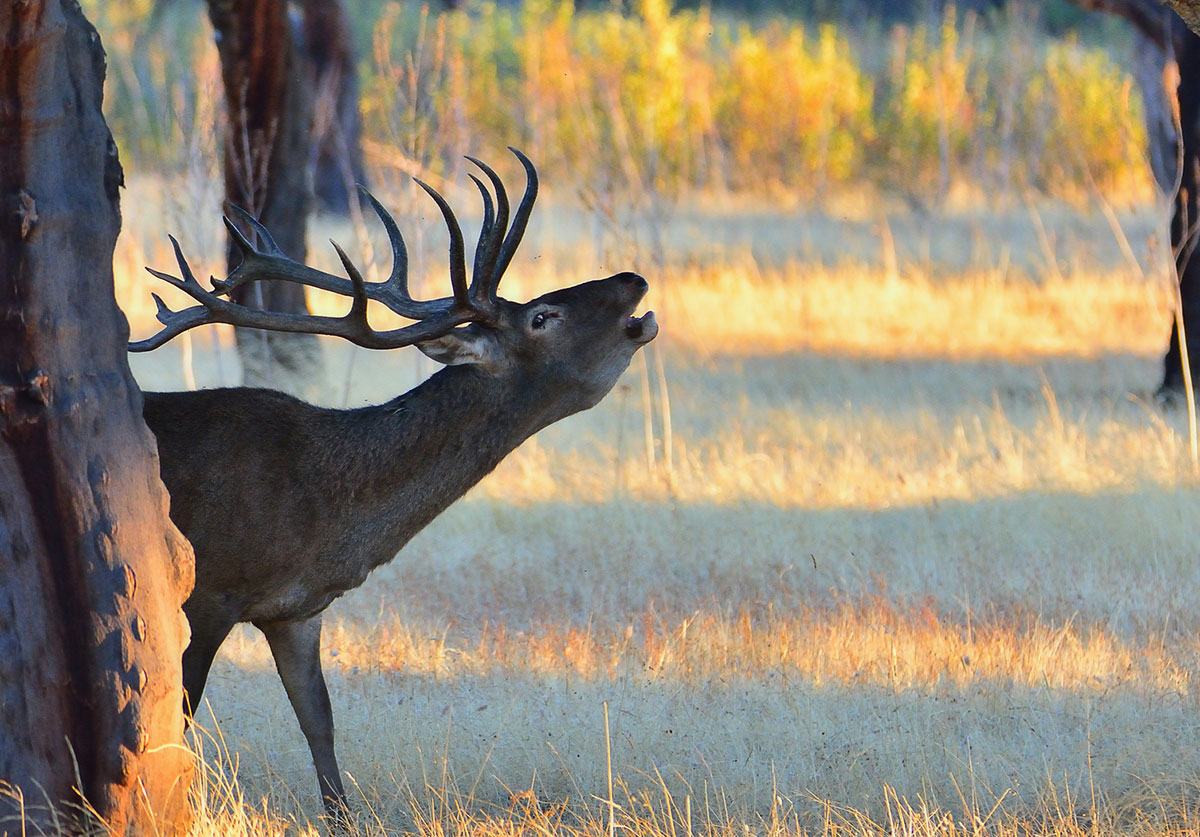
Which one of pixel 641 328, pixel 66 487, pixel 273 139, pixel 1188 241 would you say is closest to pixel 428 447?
pixel 641 328

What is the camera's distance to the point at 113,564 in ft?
12.2

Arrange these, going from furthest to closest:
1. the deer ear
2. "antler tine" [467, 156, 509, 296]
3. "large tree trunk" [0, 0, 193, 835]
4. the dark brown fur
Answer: the deer ear, "antler tine" [467, 156, 509, 296], the dark brown fur, "large tree trunk" [0, 0, 193, 835]

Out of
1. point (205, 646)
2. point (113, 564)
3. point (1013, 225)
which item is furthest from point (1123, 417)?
point (1013, 225)

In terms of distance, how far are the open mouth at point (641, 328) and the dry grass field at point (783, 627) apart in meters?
1.35

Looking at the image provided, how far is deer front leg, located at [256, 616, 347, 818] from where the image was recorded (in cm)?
503

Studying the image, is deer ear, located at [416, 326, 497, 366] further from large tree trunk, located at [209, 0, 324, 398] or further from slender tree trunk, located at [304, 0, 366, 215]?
slender tree trunk, located at [304, 0, 366, 215]

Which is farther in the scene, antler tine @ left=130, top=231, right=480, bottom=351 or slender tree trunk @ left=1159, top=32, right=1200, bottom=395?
slender tree trunk @ left=1159, top=32, right=1200, bottom=395

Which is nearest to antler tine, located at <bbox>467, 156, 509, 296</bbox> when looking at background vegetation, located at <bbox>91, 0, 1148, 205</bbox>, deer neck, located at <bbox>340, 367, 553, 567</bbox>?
deer neck, located at <bbox>340, 367, 553, 567</bbox>

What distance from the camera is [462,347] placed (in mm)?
5152

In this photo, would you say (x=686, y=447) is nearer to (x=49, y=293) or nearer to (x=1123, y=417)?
(x=1123, y=417)

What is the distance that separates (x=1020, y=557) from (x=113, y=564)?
5.06 metres

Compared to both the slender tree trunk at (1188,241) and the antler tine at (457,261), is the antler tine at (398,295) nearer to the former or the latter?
the antler tine at (457,261)

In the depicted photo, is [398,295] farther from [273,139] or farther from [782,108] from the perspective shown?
[782,108]

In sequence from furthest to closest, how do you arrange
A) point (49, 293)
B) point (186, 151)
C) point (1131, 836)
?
point (186, 151)
point (1131, 836)
point (49, 293)
